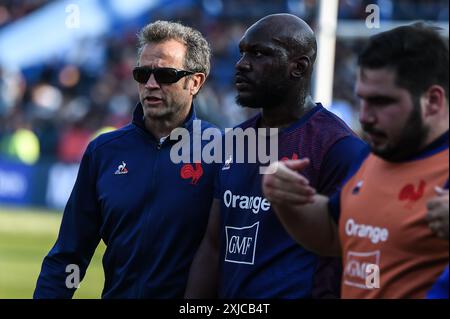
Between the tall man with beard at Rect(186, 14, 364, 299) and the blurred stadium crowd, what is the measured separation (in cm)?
1502

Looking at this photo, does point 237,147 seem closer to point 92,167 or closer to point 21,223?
point 92,167

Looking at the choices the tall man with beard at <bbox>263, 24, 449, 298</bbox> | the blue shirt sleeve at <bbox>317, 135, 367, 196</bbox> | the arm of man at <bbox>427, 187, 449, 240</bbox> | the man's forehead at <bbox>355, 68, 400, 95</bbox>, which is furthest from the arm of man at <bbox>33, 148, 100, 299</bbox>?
the arm of man at <bbox>427, 187, 449, 240</bbox>

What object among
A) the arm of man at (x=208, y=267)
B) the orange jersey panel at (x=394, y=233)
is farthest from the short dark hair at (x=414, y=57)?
the arm of man at (x=208, y=267)

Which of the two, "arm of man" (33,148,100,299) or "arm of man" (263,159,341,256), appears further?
"arm of man" (33,148,100,299)

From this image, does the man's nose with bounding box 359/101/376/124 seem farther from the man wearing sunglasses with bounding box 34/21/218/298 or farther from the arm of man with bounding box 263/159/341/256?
the man wearing sunglasses with bounding box 34/21/218/298

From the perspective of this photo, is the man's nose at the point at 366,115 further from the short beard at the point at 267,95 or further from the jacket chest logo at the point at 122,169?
the jacket chest logo at the point at 122,169

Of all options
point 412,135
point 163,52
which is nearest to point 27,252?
point 163,52

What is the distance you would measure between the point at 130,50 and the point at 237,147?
21.1m

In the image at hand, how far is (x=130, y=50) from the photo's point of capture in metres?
26.0

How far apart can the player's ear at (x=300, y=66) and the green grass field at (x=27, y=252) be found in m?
7.45

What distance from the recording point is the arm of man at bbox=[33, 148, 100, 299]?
5789 mm

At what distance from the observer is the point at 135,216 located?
5.56 m

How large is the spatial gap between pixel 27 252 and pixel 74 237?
10.9 metres
